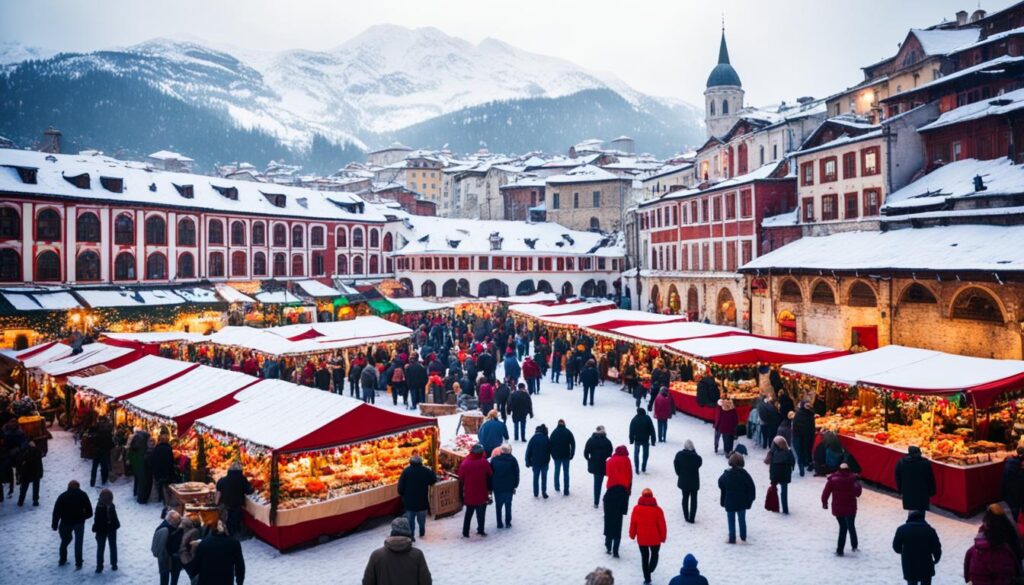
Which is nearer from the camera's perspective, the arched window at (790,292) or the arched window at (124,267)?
the arched window at (790,292)

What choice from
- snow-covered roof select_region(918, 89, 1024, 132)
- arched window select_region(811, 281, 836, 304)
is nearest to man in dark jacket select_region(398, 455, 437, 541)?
arched window select_region(811, 281, 836, 304)

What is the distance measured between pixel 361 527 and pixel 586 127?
15954cm

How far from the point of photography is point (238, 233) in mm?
47281

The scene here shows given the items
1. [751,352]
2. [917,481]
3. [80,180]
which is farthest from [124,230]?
[917,481]

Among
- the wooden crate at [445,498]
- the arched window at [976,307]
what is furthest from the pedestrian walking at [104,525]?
the arched window at [976,307]

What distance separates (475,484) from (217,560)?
3.89 m

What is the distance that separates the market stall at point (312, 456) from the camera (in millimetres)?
10188

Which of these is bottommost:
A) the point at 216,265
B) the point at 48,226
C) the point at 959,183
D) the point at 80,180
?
the point at 216,265

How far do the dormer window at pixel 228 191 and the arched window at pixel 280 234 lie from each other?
3.26 meters

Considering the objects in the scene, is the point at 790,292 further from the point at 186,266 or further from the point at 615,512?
the point at 186,266

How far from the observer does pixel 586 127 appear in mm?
163250

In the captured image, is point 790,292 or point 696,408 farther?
point 790,292

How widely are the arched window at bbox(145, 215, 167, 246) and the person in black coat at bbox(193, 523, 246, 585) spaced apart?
39.7 m

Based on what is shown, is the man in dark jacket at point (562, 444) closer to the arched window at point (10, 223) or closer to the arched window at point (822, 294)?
the arched window at point (822, 294)
